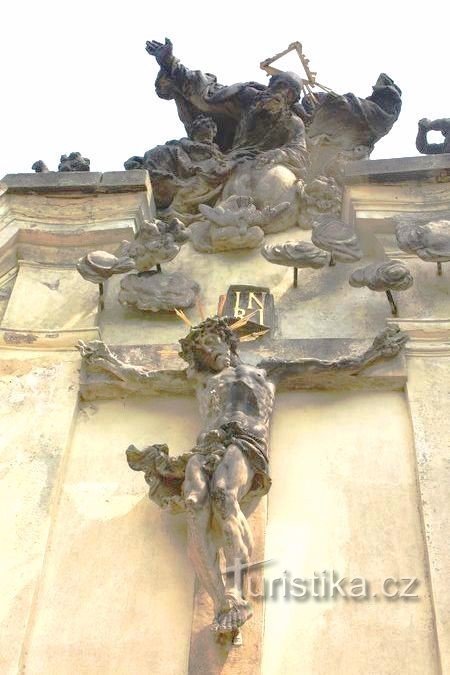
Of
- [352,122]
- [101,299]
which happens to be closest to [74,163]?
[101,299]

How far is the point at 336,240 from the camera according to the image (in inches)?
284

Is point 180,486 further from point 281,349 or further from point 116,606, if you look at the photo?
point 281,349

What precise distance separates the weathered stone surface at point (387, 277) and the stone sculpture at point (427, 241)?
0.25m

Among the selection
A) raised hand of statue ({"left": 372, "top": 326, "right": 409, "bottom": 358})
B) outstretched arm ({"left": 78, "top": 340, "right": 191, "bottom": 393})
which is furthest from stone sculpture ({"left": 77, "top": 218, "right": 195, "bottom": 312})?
raised hand of statue ({"left": 372, "top": 326, "right": 409, "bottom": 358})

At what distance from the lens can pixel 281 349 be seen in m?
6.41

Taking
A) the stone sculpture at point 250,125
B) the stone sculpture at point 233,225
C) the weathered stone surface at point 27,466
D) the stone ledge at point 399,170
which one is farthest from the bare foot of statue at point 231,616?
the stone ledge at point 399,170

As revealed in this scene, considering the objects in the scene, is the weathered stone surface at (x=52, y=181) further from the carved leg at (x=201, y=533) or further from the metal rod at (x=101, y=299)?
the carved leg at (x=201, y=533)

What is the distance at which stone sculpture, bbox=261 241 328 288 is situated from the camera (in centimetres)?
698

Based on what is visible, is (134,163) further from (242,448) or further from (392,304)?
(242,448)

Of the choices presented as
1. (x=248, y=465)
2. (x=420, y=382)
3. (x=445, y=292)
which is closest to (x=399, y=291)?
(x=445, y=292)

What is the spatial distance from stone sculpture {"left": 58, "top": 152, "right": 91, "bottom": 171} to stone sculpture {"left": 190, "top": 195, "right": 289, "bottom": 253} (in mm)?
1537

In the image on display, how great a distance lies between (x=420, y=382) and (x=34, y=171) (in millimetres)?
4428

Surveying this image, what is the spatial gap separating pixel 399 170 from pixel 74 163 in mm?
3006

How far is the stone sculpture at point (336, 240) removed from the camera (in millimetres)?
7164
